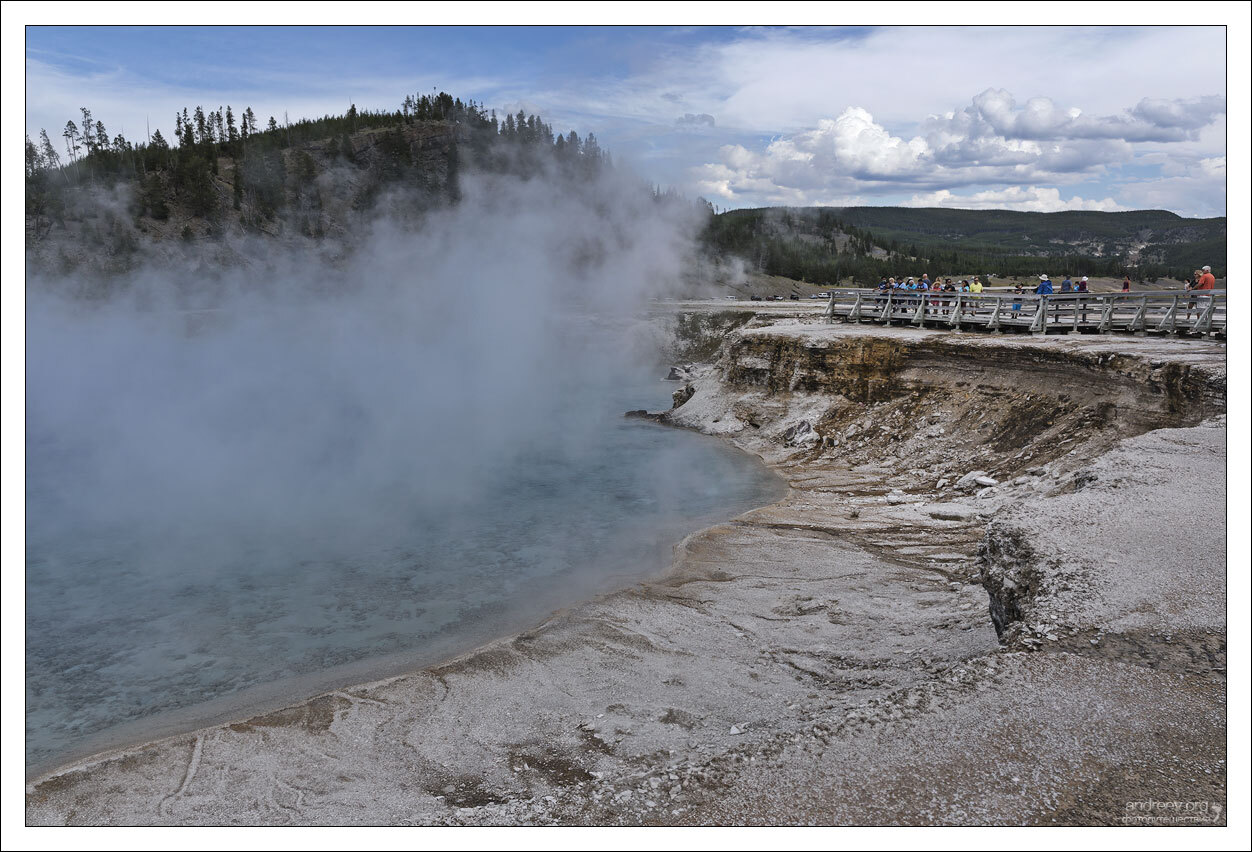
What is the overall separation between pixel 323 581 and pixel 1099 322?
51.9 ft

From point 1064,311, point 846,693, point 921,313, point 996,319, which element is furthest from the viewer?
point 921,313

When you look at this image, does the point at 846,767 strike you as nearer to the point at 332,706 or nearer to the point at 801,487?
the point at 332,706

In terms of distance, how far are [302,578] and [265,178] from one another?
62234 mm

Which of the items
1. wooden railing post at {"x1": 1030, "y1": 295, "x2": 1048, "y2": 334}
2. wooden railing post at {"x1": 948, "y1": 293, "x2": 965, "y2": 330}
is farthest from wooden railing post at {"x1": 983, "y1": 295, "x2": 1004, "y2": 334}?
wooden railing post at {"x1": 948, "y1": 293, "x2": 965, "y2": 330}

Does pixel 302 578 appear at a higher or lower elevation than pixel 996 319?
lower

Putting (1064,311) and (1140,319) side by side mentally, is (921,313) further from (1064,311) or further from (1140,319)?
(1140,319)

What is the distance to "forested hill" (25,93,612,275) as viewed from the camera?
49719mm

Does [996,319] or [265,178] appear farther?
[265,178]

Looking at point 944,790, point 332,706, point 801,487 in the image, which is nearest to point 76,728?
point 332,706

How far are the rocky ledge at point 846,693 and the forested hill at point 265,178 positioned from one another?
38.7m

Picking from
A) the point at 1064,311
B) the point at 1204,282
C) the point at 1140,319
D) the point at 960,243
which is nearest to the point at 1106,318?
the point at 1140,319

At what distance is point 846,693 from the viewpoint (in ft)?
23.5

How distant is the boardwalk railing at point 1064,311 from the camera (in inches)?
609

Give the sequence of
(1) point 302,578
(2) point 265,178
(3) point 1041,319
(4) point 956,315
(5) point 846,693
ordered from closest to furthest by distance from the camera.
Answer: (5) point 846,693 → (1) point 302,578 → (3) point 1041,319 → (4) point 956,315 → (2) point 265,178
